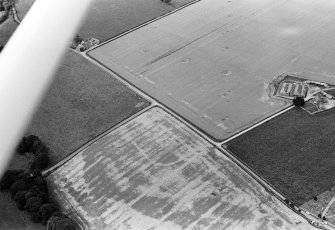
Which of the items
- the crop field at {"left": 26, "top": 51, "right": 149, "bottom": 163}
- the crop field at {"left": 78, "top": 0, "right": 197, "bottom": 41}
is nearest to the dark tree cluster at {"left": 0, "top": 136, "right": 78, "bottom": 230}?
the crop field at {"left": 26, "top": 51, "right": 149, "bottom": 163}

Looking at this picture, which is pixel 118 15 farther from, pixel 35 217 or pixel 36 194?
pixel 35 217

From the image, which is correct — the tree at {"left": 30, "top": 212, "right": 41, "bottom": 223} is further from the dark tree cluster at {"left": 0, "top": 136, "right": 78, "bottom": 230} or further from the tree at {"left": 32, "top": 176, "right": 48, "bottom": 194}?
the tree at {"left": 32, "top": 176, "right": 48, "bottom": 194}

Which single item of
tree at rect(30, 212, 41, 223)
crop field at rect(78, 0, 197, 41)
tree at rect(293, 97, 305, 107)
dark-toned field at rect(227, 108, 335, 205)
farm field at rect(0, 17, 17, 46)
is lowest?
dark-toned field at rect(227, 108, 335, 205)

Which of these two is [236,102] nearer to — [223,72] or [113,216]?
[223,72]

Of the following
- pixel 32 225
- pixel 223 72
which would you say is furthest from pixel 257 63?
pixel 32 225

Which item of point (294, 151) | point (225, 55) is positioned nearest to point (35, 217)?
point (294, 151)

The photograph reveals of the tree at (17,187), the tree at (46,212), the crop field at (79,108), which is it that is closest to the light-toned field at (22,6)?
the crop field at (79,108)
